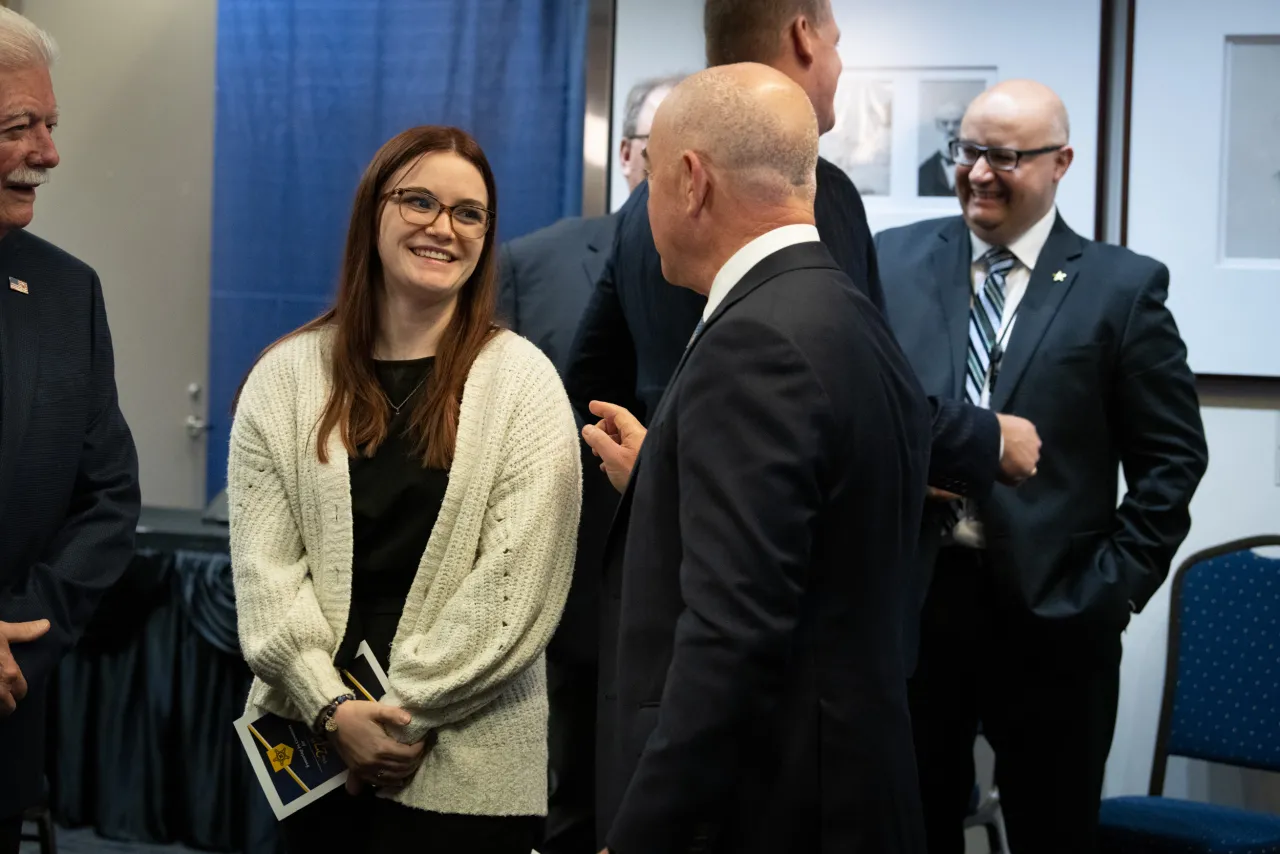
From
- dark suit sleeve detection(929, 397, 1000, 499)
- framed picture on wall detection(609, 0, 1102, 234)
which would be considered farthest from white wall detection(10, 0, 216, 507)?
dark suit sleeve detection(929, 397, 1000, 499)

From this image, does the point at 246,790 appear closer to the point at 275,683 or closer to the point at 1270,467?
the point at 275,683

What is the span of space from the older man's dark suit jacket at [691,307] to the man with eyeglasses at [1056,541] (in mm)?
389

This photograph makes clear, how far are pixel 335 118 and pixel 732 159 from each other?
2.56 meters

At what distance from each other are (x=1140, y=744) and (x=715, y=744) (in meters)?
2.50

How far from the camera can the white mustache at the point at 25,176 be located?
179cm

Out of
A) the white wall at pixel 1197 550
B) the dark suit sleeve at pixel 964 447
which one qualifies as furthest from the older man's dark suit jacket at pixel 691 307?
the white wall at pixel 1197 550

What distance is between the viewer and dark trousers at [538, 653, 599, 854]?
2.92 m

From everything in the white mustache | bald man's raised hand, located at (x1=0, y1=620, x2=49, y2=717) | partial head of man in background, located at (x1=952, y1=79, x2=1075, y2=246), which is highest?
partial head of man in background, located at (x1=952, y1=79, x2=1075, y2=246)

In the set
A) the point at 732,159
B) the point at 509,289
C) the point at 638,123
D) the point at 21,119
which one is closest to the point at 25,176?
the point at 21,119

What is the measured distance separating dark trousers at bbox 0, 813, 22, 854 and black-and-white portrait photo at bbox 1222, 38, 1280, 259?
2.92m

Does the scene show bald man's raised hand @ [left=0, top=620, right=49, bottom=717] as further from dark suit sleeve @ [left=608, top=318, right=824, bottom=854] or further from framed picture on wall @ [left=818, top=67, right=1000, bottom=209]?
framed picture on wall @ [left=818, top=67, right=1000, bottom=209]

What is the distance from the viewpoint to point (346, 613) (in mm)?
1828

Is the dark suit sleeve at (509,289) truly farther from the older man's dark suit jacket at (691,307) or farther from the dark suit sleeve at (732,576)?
the dark suit sleeve at (732,576)

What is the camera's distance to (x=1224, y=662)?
3.04 metres
